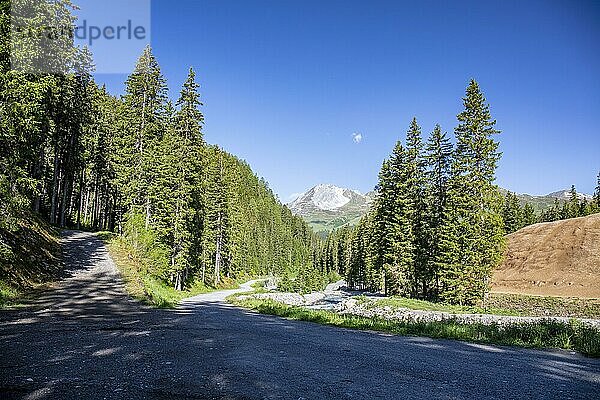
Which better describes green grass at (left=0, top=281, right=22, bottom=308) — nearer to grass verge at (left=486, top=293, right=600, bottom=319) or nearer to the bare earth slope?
grass verge at (left=486, top=293, right=600, bottom=319)

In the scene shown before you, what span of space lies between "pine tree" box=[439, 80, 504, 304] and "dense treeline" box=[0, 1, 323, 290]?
23.3m

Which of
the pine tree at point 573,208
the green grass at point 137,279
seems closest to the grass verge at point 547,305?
the green grass at point 137,279

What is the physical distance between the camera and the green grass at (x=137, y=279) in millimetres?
19334

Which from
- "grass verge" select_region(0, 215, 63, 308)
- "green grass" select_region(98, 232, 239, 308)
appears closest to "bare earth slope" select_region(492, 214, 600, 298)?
"green grass" select_region(98, 232, 239, 308)

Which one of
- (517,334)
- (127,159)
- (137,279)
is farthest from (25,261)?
(127,159)

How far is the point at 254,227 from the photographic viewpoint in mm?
101625

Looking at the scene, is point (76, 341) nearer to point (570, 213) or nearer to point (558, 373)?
point (558, 373)

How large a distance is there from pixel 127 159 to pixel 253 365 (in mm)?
37629

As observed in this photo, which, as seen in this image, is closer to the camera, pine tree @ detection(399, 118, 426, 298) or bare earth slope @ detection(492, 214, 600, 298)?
pine tree @ detection(399, 118, 426, 298)

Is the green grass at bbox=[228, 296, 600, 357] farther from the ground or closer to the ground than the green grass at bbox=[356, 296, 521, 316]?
farther from the ground

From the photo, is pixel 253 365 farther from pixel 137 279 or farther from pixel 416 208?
pixel 416 208

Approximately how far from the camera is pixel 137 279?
2253 centimetres

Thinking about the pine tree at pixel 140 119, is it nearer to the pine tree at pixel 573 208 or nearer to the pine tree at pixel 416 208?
the pine tree at pixel 416 208

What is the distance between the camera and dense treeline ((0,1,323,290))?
1541 centimetres
